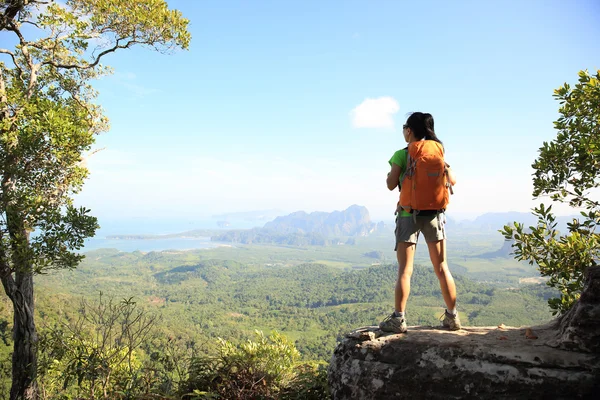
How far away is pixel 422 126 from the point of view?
3783mm

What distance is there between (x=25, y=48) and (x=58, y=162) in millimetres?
2584

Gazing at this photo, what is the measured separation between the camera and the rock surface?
2.67m

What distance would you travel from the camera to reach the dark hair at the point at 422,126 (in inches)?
148

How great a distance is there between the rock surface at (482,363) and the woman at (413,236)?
24cm

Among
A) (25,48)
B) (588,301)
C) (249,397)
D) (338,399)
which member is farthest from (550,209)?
(25,48)

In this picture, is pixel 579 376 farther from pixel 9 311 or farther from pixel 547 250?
pixel 9 311

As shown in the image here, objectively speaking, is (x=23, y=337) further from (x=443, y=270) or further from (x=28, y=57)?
(x=443, y=270)

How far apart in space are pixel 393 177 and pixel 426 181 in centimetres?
37

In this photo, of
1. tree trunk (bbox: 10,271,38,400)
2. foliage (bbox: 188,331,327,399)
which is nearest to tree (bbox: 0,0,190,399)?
tree trunk (bbox: 10,271,38,400)

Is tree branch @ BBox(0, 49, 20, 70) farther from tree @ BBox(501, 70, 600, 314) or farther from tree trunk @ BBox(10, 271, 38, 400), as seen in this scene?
tree @ BBox(501, 70, 600, 314)

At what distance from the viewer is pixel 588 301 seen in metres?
2.84

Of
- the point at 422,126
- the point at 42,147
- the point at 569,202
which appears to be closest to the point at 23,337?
the point at 42,147

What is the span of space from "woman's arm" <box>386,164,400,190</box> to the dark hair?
491 millimetres

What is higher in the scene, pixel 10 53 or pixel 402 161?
pixel 10 53
